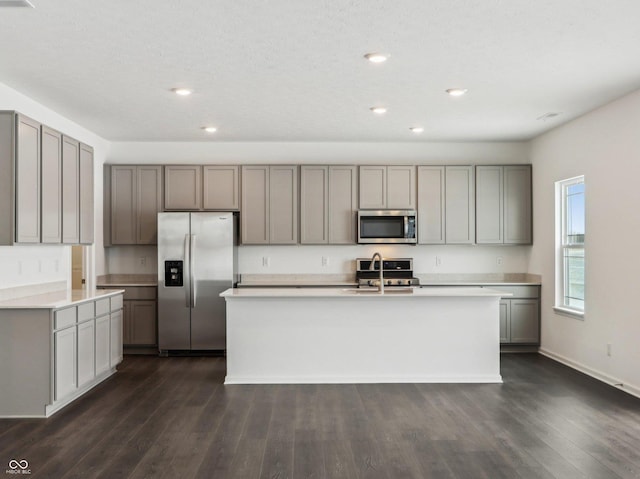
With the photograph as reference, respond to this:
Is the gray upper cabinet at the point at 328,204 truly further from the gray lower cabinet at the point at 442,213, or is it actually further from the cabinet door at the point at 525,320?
the cabinet door at the point at 525,320

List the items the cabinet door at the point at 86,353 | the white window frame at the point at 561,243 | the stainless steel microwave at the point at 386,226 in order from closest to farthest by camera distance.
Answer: the cabinet door at the point at 86,353, the white window frame at the point at 561,243, the stainless steel microwave at the point at 386,226

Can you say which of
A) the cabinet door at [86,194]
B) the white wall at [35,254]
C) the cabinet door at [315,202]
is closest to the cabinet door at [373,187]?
the cabinet door at [315,202]

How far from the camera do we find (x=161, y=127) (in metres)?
6.67

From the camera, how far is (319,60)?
4238 millimetres

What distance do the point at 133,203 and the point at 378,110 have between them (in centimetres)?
340

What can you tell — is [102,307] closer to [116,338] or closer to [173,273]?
[116,338]

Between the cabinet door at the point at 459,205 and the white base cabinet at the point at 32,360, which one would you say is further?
the cabinet door at the point at 459,205

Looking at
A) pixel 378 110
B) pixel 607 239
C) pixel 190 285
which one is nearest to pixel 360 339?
pixel 378 110

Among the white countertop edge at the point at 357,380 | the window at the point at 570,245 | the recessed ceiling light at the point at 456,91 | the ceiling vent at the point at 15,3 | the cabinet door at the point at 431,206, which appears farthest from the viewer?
the cabinet door at the point at 431,206

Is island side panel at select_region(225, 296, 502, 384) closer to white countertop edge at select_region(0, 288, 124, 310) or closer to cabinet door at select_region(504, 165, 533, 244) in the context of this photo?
white countertop edge at select_region(0, 288, 124, 310)

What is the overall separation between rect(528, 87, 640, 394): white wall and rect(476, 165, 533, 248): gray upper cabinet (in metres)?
0.63

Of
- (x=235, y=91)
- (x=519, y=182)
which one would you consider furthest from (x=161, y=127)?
(x=519, y=182)

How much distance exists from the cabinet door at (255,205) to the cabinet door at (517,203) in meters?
3.07

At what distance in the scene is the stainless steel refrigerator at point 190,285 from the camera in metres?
6.90
